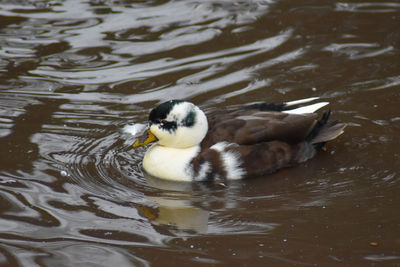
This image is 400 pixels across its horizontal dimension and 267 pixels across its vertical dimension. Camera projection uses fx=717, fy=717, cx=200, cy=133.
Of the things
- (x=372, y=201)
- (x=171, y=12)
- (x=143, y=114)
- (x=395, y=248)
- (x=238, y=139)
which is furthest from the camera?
(x=171, y=12)

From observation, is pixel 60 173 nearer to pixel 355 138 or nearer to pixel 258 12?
pixel 355 138

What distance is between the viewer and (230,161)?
703cm

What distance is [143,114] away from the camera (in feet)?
28.0

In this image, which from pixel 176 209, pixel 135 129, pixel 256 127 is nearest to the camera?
pixel 176 209

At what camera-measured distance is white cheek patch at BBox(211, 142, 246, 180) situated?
701 centimetres

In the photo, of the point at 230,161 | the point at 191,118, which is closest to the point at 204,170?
the point at 230,161

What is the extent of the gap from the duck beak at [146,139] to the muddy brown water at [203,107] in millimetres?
263

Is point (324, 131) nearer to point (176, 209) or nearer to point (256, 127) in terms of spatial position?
point (256, 127)

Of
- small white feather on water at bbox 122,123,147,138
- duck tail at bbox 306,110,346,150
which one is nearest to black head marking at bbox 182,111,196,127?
small white feather on water at bbox 122,123,147,138

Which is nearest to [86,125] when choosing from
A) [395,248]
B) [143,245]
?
[143,245]

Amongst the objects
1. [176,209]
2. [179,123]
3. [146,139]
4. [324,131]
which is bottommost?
[176,209]

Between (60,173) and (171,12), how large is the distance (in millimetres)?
4930

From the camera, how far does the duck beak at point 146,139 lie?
7.27m

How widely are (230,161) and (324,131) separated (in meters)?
1.24
